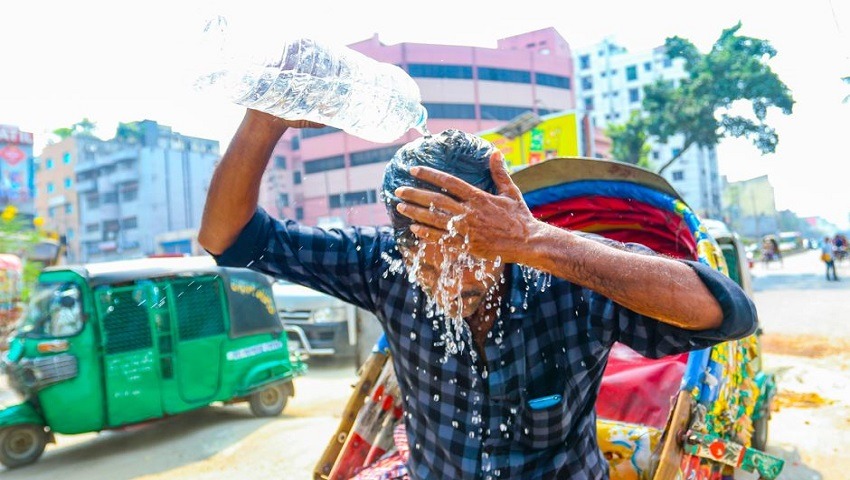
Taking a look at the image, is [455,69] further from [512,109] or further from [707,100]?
[707,100]

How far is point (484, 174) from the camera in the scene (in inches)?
60.9

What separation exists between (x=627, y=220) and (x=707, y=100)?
2260cm

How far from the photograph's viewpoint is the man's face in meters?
1.58

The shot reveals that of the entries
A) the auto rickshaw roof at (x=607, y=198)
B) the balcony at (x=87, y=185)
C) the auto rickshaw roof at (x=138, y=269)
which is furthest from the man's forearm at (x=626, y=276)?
the balcony at (x=87, y=185)

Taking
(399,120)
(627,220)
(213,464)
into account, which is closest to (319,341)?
(213,464)

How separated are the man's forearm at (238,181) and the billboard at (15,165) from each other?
2025 cm

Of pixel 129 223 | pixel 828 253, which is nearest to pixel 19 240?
pixel 828 253

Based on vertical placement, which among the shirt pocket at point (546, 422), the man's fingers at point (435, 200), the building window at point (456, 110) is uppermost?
the building window at point (456, 110)

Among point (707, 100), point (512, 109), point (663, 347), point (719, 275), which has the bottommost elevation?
point (663, 347)

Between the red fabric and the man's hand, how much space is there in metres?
2.36

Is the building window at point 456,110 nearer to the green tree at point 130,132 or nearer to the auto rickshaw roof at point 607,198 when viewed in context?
the green tree at point 130,132

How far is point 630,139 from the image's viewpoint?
93.6ft

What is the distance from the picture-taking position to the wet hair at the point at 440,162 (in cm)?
154

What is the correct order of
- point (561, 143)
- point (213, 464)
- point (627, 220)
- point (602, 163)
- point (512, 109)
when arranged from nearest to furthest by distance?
point (602, 163) < point (627, 220) < point (213, 464) < point (561, 143) < point (512, 109)
